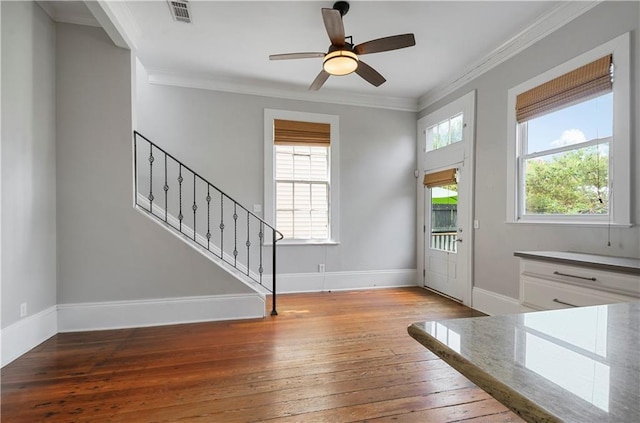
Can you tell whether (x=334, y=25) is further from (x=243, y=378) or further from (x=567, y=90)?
(x=243, y=378)

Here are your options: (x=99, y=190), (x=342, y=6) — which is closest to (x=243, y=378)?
(x=99, y=190)

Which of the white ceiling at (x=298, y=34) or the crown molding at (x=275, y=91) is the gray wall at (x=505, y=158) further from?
the crown molding at (x=275, y=91)

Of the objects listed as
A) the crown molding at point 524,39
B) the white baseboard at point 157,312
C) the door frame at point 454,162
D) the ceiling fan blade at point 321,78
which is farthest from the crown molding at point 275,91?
the white baseboard at point 157,312

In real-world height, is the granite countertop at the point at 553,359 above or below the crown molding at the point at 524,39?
below

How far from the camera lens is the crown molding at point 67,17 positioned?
2.83 metres

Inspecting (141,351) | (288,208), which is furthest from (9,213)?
(288,208)

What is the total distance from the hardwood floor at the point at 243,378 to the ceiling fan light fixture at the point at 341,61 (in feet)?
8.36

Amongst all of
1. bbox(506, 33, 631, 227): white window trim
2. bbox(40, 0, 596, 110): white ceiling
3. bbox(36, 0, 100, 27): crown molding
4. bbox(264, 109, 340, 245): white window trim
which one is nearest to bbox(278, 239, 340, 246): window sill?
bbox(264, 109, 340, 245): white window trim

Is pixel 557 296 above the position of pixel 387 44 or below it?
below

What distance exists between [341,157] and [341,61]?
7.31 feet

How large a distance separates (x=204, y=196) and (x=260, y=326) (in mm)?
2080

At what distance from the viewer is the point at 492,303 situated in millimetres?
3641

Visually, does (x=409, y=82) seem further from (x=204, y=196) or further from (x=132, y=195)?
(x=132, y=195)

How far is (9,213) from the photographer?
242cm
